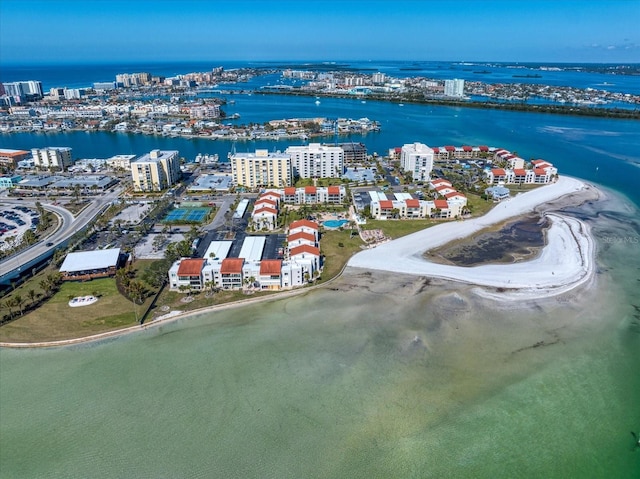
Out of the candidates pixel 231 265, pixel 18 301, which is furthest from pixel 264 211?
pixel 18 301

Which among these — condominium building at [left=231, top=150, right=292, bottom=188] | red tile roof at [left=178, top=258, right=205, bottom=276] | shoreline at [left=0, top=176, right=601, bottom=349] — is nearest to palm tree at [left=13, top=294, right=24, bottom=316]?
shoreline at [left=0, top=176, right=601, bottom=349]

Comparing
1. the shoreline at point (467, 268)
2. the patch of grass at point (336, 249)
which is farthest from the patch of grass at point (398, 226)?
the patch of grass at point (336, 249)

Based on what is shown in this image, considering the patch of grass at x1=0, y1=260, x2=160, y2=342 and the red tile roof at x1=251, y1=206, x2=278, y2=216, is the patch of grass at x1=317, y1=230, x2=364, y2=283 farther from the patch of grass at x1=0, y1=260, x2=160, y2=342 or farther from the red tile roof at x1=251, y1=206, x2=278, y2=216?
the patch of grass at x1=0, y1=260, x2=160, y2=342

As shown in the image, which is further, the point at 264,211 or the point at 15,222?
the point at 15,222

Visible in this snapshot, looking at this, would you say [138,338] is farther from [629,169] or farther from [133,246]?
[629,169]

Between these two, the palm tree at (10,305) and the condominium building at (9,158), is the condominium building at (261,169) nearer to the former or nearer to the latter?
the palm tree at (10,305)

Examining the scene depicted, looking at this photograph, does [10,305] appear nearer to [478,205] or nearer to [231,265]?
[231,265]
